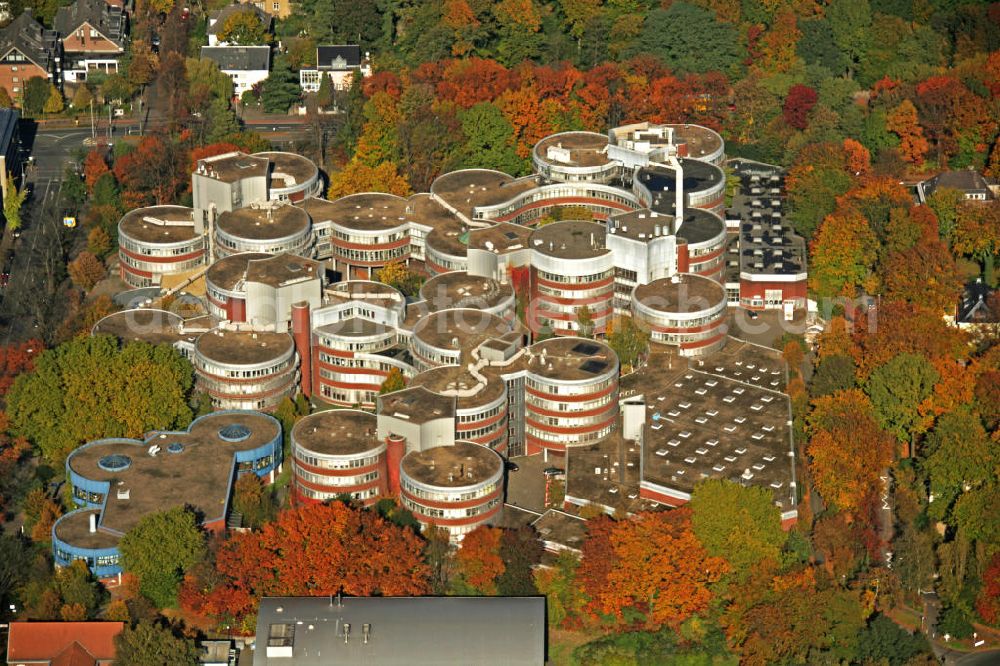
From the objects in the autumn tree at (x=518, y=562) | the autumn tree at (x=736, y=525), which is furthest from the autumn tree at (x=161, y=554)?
the autumn tree at (x=736, y=525)

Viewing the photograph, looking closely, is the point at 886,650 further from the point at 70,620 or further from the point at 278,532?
the point at 70,620

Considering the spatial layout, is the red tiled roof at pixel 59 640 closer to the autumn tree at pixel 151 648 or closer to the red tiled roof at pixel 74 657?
the red tiled roof at pixel 74 657

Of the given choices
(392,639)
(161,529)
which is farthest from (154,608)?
(392,639)

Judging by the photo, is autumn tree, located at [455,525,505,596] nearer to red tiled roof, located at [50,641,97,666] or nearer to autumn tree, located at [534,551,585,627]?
autumn tree, located at [534,551,585,627]

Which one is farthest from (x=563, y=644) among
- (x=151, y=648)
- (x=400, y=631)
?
(x=151, y=648)

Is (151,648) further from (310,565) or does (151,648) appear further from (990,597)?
(990,597)
